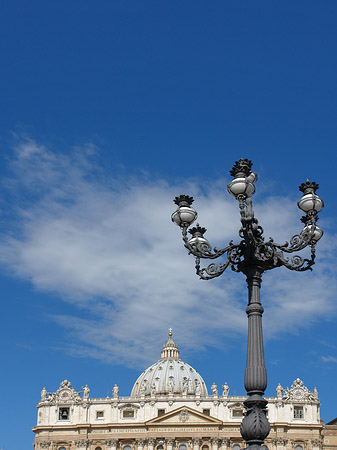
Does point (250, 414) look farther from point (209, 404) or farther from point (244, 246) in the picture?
point (209, 404)

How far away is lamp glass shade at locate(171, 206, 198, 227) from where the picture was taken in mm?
14008

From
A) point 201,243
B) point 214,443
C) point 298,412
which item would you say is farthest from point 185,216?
point 298,412

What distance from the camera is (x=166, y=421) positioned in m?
71.6

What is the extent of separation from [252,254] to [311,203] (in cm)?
185

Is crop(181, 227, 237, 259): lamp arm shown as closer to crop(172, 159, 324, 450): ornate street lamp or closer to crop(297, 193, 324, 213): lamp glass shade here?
crop(172, 159, 324, 450): ornate street lamp

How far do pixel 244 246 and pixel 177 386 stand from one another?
90.7 m

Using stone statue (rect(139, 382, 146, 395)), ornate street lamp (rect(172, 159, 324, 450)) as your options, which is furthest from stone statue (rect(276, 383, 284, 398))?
ornate street lamp (rect(172, 159, 324, 450))

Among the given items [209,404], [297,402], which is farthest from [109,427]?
[297,402]

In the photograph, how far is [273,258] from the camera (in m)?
13.0

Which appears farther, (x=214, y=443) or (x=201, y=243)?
(x=214, y=443)

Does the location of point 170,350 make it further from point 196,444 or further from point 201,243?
point 201,243

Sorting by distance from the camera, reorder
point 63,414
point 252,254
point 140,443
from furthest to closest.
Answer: point 63,414
point 140,443
point 252,254

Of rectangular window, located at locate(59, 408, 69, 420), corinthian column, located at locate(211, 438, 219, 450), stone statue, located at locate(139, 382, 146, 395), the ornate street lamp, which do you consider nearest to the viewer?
the ornate street lamp

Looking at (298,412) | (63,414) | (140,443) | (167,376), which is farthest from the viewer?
(167,376)
